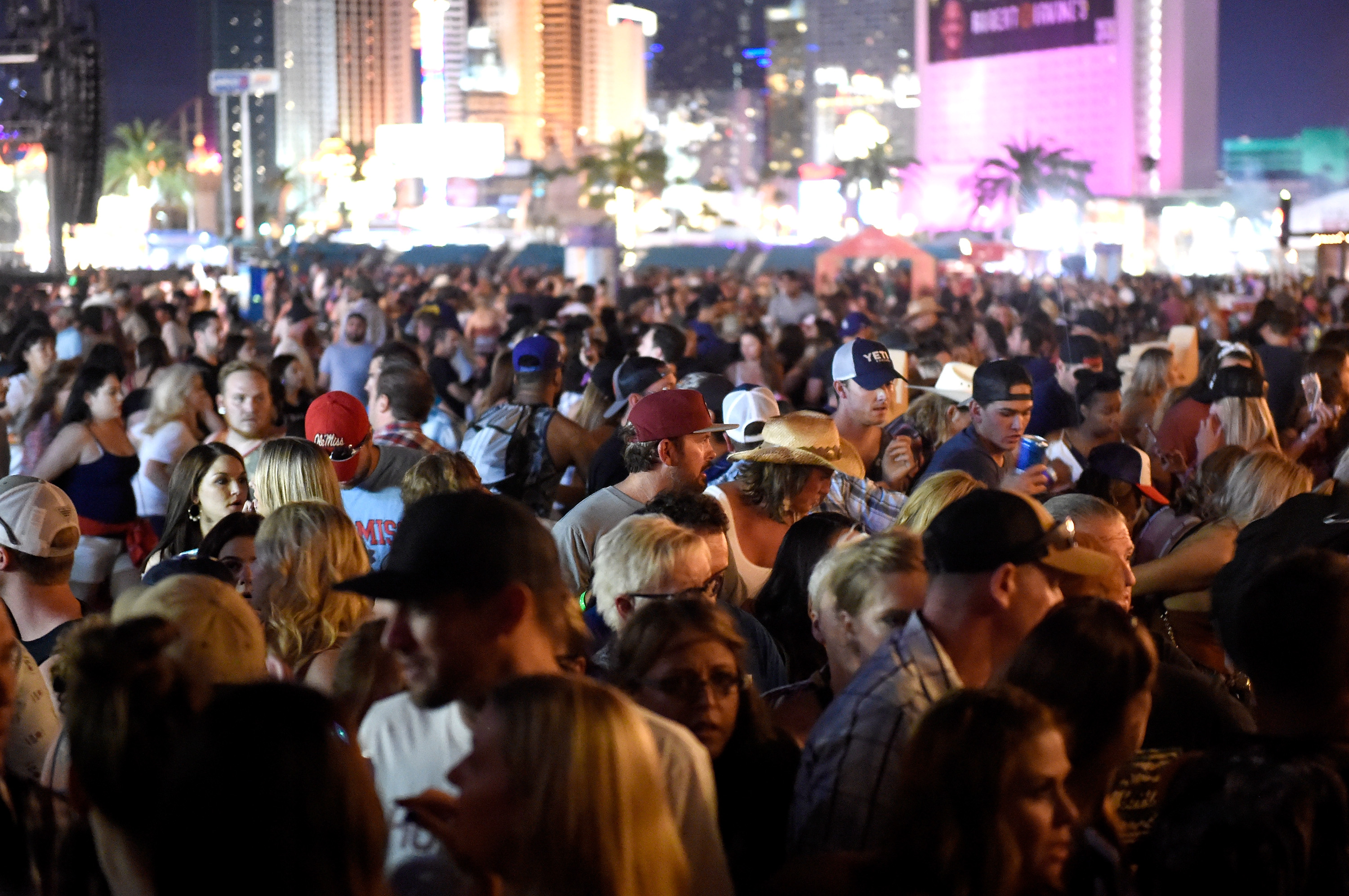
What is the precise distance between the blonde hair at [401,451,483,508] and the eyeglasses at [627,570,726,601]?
4.00 ft

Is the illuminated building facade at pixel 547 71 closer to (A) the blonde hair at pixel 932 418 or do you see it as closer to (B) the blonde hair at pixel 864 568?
(A) the blonde hair at pixel 932 418

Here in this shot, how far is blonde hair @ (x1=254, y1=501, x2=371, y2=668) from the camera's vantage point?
393 cm

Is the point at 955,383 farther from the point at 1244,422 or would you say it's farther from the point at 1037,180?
the point at 1037,180

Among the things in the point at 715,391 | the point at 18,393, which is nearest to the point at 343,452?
the point at 715,391

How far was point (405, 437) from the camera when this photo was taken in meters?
6.44

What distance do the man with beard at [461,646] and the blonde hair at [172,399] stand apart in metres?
4.92

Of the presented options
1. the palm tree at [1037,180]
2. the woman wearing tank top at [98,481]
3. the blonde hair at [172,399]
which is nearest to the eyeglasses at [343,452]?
the woman wearing tank top at [98,481]

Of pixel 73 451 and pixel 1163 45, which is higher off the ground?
pixel 1163 45

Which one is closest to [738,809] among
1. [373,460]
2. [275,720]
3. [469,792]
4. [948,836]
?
[948,836]

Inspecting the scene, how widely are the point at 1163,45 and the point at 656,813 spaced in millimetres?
99576

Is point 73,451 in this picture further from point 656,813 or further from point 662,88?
point 662,88

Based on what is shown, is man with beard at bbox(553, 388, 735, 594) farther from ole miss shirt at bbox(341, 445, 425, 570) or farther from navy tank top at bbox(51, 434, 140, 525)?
navy tank top at bbox(51, 434, 140, 525)

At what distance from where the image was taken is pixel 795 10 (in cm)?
17850

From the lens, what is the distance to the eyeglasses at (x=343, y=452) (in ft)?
18.7
